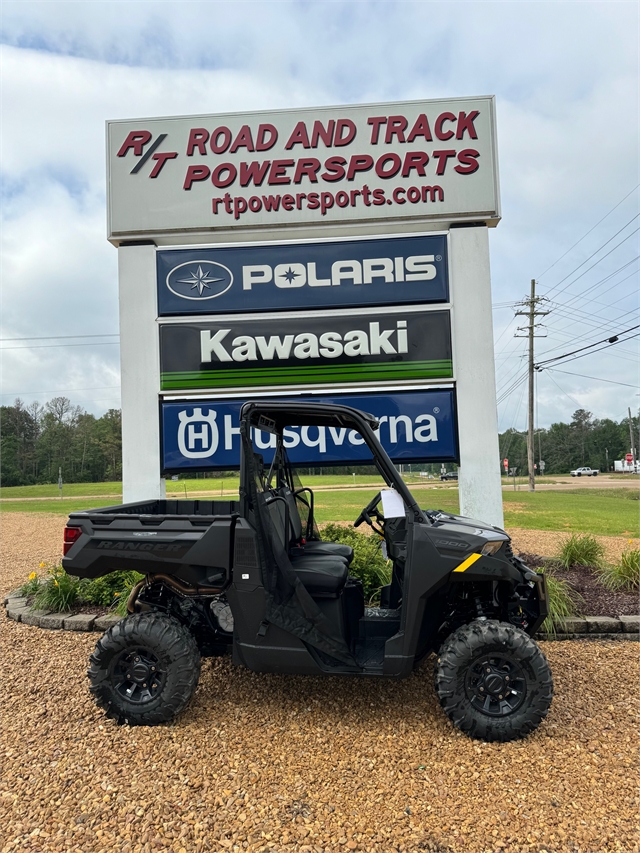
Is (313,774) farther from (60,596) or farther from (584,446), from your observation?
(584,446)

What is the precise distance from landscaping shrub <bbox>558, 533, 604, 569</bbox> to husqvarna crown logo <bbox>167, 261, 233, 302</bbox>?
5.13m

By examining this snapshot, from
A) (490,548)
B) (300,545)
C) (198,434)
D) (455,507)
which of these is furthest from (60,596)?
(455,507)

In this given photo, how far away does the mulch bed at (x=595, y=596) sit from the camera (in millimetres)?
4902

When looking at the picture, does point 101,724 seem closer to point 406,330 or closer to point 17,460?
point 406,330

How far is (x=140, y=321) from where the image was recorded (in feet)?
19.5

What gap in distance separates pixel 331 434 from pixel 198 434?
148 centimetres

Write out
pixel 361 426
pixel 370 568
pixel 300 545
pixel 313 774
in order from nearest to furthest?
pixel 313 774, pixel 361 426, pixel 300 545, pixel 370 568

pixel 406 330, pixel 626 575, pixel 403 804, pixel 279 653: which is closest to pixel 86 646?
pixel 279 653

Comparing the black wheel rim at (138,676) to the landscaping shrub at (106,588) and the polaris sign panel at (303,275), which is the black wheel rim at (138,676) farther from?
the polaris sign panel at (303,275)

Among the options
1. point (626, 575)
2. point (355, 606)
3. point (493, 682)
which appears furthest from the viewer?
point (626, 575)

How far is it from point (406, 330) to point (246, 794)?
4.53m

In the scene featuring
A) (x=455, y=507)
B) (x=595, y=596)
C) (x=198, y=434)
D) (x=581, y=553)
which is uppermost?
(x=198, y=434)

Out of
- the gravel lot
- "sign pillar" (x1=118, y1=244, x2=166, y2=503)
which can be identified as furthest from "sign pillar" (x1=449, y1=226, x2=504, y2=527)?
"sign pillar" (x1=118, y1=244, x2=166, y2=503)

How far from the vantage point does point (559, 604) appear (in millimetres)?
4699
